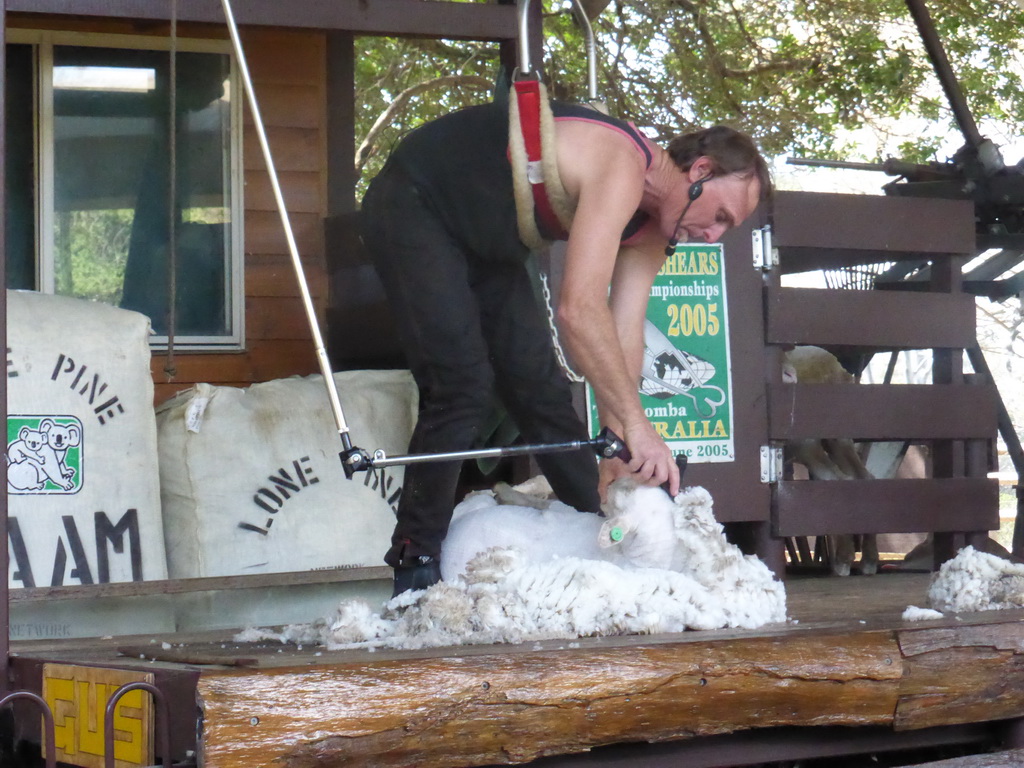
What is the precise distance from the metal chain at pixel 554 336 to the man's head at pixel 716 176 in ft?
2.37

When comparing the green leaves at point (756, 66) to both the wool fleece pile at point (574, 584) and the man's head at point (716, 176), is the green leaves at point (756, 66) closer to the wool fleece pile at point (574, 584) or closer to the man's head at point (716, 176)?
the man's head at point (716, 176)

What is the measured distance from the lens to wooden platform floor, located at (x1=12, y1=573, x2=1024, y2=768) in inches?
69.8

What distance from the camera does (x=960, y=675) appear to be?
244 centimetres

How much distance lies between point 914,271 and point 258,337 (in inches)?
103

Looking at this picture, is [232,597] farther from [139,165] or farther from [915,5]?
[915,5]

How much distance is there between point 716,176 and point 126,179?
9.46 feet

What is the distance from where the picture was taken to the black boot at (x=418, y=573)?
278 centimetres

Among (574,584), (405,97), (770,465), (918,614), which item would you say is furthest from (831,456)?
(405,97)

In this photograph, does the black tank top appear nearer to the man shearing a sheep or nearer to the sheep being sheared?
the man shearing a sheep

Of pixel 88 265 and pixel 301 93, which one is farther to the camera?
pixel 301 93

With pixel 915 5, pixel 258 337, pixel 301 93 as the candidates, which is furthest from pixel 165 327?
pixel 915 5

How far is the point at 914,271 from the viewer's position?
503 centimetres

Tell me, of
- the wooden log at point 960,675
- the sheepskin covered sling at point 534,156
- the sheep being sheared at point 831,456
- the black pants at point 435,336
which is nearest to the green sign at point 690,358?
the sheep being sheared at point 831,456

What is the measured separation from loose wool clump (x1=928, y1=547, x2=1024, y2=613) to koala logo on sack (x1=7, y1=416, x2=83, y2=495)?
7.65 ft
